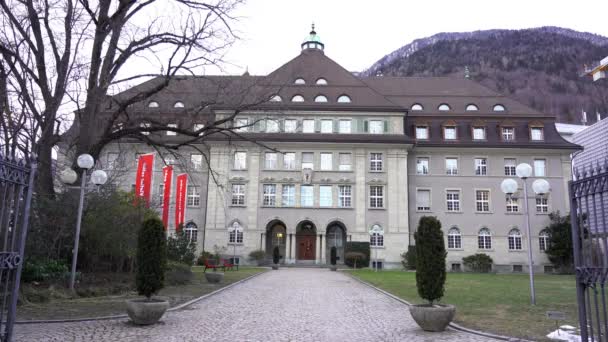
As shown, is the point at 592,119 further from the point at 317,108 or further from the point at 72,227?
the point at 72,227

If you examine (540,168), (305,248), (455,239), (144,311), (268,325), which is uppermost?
(540,168)

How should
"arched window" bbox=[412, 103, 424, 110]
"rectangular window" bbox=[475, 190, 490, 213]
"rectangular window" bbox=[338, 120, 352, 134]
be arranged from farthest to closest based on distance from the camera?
"arched window" bbox=[412, 103, 424, 110] → "rectangular window" bbox=[475, 190, 490, 213] → "rectangular window" bbox=[338, 120, 352, 134]

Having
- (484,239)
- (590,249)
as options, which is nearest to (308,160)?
(484,239)

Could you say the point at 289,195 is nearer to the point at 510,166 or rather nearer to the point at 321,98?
the point at 321,98

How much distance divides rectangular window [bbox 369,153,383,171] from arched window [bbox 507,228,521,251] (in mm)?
12833

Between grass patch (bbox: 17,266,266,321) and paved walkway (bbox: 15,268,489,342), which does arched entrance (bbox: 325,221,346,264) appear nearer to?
grass patch (bbox: 17,266,266,321)

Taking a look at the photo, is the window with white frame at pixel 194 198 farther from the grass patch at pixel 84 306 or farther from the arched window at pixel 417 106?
the grass patch at pixel 84 306

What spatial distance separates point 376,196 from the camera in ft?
142

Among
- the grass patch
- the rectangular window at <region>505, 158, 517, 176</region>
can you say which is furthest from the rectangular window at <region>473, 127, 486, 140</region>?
the grass patch

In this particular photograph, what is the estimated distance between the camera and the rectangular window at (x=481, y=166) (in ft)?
146

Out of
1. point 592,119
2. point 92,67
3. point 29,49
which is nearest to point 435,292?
point 92,67

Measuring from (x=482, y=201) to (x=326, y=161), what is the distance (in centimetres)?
1435

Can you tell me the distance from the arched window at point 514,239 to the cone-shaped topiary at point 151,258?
38531 mm

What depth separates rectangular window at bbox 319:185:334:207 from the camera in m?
43.3
